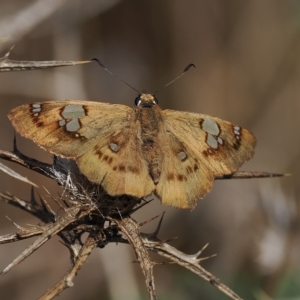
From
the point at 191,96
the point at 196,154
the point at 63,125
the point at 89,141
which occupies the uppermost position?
the point at 63,125

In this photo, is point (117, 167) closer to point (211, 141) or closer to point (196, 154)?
point (196, 154)

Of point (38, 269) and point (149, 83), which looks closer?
point (38, 269)

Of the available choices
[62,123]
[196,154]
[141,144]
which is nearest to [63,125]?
[62,123]

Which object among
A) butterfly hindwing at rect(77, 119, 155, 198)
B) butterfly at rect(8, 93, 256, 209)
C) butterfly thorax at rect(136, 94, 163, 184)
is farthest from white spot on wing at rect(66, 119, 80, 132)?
butterfly thorax at rect(136, 94, 163, 184)

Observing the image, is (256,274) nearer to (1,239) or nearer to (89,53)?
(1,239)

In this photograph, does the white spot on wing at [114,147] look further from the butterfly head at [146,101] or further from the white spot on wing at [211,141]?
the white spot on wing at [211,141]

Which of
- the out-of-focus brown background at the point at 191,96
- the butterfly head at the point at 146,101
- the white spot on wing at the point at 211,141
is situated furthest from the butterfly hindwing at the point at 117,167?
the out-of-focus brown background at the point at 191,96

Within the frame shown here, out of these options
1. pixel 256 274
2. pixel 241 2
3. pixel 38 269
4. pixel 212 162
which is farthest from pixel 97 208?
pixel 241 2
